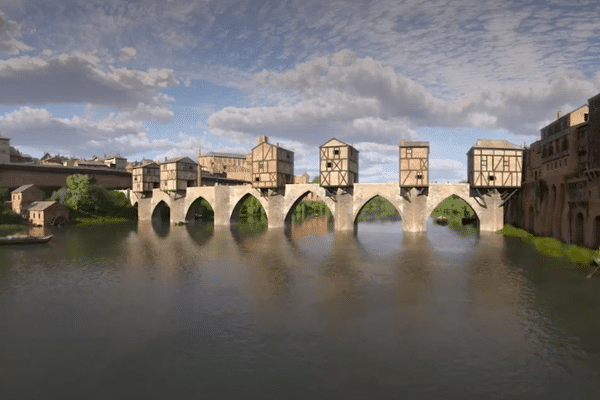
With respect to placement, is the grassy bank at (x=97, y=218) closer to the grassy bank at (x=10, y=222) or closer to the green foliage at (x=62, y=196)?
the green foliage at (x=62, y=196)

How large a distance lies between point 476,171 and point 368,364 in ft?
155

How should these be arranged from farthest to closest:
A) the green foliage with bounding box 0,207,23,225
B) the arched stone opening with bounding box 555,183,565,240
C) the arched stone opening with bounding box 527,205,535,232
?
the green foliage with bounding box 0,207,23,225, the arched stone opening with bounding box 527,205,535,232, the arched stone opening with bounding box 555,183,565,240

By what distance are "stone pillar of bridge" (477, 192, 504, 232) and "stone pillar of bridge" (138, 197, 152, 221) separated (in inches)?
2617

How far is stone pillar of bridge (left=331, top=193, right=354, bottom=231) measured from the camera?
61156 millimetres

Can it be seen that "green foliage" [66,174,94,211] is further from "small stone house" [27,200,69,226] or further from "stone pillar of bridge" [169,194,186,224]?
"stone pillar of bridge" [169,194,186,224]

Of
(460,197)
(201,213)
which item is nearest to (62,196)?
(201,213)

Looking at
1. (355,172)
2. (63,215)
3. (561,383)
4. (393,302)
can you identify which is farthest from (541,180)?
(63,215)

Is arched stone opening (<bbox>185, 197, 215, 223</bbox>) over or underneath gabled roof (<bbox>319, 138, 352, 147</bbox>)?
underneath

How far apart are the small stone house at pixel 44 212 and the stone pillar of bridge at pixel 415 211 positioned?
60167 mm

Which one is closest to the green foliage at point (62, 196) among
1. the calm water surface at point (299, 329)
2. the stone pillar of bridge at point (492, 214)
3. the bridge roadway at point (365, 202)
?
the bridge roadway at point (365, 202)

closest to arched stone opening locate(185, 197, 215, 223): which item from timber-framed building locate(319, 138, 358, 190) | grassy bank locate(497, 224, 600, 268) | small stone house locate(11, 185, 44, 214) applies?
small stone house locate(11, 185, 44, 214)

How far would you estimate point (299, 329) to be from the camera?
A: 1817 cm

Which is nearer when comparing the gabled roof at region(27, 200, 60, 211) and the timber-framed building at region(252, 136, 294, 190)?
the timber-framed building at region(252, 136, 294, 190)

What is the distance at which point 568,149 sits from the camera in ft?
136
